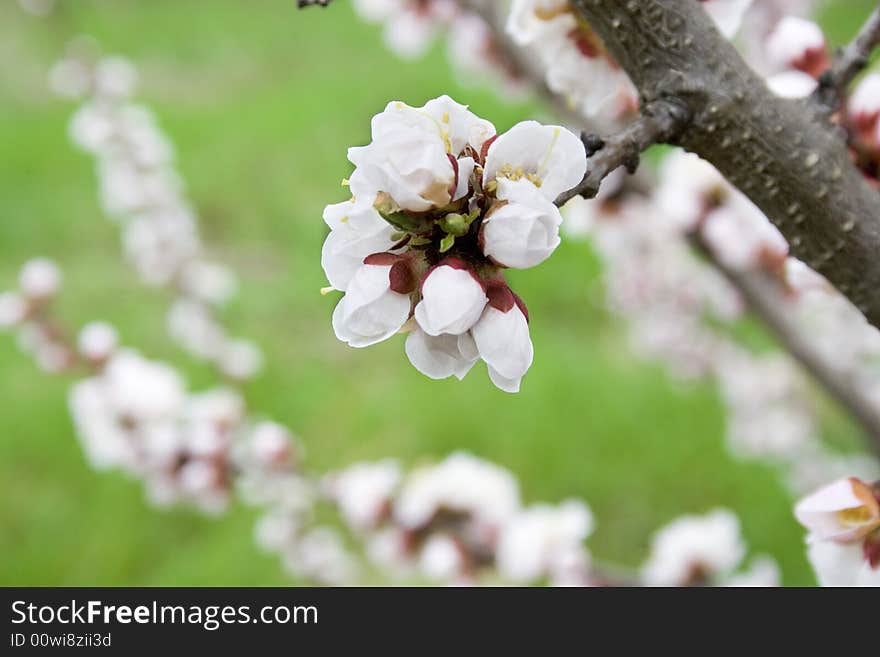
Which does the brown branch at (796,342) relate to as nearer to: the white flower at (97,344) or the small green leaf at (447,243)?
the small green leaf at (447,243)

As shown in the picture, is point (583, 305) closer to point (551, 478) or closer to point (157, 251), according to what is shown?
point (551, 478)

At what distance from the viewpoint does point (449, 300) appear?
0.75 ft

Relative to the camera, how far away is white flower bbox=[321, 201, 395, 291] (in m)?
0.24

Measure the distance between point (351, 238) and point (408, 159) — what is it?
0.10 feet

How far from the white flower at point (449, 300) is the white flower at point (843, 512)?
0.52 ft

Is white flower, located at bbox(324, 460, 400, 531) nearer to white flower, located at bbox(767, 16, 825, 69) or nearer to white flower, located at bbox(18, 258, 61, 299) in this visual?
white flower, located at bbox(18, 258, 61, 299)

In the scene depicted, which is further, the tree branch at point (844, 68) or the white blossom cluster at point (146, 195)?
the white blossom cluster at point (146, 195)

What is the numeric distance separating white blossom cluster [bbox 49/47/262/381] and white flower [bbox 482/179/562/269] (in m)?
0.93

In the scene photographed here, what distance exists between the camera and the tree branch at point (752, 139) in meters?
0.29

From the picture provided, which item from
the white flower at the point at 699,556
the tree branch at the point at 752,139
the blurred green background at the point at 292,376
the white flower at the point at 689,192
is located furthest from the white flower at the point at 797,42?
the blurred green background at the point at 292,376

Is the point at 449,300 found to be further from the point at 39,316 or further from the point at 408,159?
the point at 39,316

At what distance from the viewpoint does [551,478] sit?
4.98 feet

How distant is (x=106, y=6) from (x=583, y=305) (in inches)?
118
